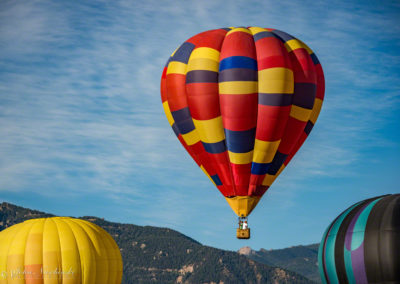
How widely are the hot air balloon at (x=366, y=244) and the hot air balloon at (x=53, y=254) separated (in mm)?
14203

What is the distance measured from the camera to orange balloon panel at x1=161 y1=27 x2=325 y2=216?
44.9m

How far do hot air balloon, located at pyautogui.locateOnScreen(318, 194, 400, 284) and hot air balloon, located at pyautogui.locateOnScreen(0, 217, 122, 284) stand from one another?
14.2 m

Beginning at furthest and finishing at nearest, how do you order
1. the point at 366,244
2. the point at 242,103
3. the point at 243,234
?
the point at 243,234 < the point at 242,103 < the point at 366,244

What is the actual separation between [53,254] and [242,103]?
1461cm

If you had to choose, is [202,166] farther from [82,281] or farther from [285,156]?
[82,281]

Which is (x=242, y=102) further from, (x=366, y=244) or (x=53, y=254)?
(x=53, y=254)

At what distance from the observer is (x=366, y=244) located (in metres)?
36.9
